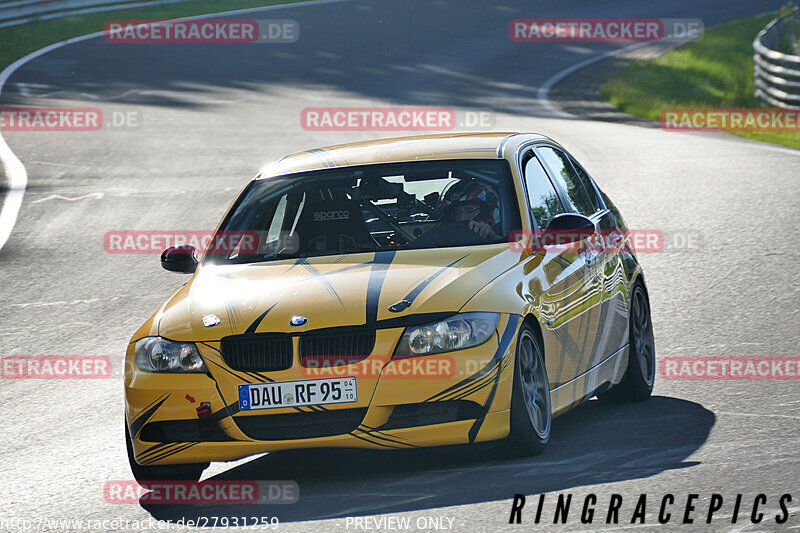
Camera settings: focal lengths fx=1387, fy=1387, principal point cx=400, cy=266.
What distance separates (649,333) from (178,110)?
620 inches

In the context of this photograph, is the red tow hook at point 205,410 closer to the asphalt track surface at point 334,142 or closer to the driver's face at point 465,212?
the asphalt track surface at point 334,142

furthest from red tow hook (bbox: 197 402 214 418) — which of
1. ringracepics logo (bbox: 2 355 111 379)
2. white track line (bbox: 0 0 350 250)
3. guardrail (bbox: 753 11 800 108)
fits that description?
guardrail (bbox: 753 11 800 108)

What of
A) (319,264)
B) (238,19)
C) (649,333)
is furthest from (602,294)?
(238,19)

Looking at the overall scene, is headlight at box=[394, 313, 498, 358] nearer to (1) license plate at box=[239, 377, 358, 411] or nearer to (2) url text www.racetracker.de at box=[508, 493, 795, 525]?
(1) license plate at box=[239, 377, 358, 411]

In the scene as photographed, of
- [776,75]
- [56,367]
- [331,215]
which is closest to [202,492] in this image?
[331,215]

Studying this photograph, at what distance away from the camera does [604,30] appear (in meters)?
37.8

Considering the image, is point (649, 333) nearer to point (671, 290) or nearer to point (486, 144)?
point (486, 144)

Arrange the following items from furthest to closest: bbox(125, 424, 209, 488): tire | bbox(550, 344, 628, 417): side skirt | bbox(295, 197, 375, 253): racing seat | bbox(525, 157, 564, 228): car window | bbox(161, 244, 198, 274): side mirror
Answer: bbox(161, 244, 198, 274): side mirror < bbox(525, 157, 564, 228): car window < bbox(295, 197, 375, 253): racing seat < bbox(550, 344, 628, 417): side skirt < bbox(125, 424, 209, 488): tire

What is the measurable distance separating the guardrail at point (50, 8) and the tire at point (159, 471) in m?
28.0

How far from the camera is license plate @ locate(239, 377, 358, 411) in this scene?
6105 millimetres

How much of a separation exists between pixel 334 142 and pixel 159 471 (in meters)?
13.7

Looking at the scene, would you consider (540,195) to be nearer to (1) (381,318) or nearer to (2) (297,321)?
(1) (381,318)

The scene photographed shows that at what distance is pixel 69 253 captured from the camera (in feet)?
43.9

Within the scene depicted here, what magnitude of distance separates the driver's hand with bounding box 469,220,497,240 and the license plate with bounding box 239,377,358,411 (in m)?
1.43
